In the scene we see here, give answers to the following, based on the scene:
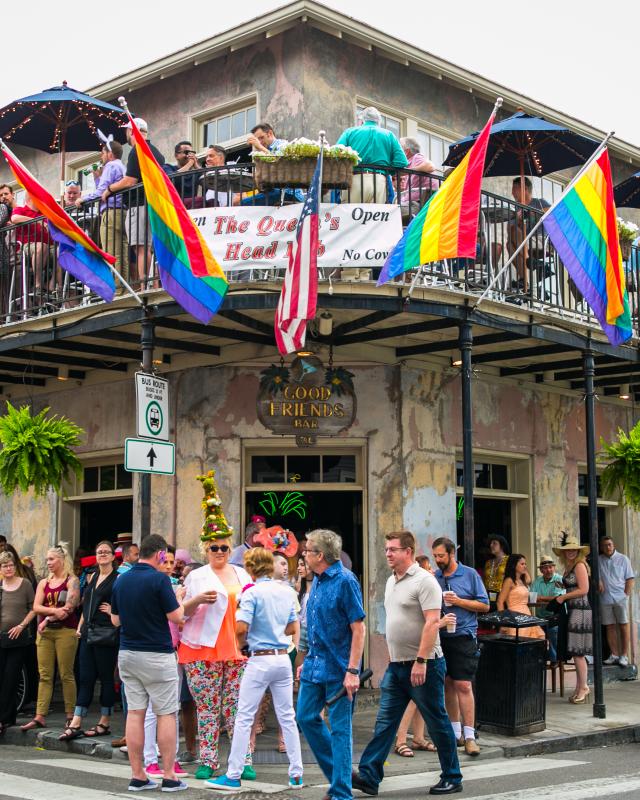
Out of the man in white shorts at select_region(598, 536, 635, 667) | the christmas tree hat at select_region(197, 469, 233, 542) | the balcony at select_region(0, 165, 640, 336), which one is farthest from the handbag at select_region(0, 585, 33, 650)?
the man in white shorts at select_region(598, 536, 635, 667)

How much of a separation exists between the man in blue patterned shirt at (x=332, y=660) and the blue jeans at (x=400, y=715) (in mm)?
545

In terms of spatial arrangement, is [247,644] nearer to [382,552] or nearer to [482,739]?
[482,739]

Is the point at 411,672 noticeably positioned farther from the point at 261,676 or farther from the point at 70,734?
the point at 70,734

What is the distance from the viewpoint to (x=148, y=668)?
8289 mm

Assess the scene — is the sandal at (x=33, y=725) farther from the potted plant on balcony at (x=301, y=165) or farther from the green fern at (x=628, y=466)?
the green fern at (x=628, y=466)

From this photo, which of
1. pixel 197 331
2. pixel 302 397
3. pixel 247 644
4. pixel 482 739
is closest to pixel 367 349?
pixel 302 397

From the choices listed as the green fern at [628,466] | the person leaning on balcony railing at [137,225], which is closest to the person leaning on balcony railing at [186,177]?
the person leaning on balcony railing at [137,225]

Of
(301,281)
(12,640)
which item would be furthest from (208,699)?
(301,281)

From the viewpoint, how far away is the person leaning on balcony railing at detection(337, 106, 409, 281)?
11.8 m

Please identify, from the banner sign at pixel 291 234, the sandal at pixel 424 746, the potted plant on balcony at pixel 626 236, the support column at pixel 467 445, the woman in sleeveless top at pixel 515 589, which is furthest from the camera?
the potted plant on balcony at pixel 626 236

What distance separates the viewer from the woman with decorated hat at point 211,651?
866 centimetres

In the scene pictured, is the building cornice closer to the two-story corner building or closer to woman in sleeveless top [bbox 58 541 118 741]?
the two-story corner building

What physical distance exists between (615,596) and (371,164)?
278 inches

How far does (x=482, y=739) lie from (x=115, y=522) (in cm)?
642
